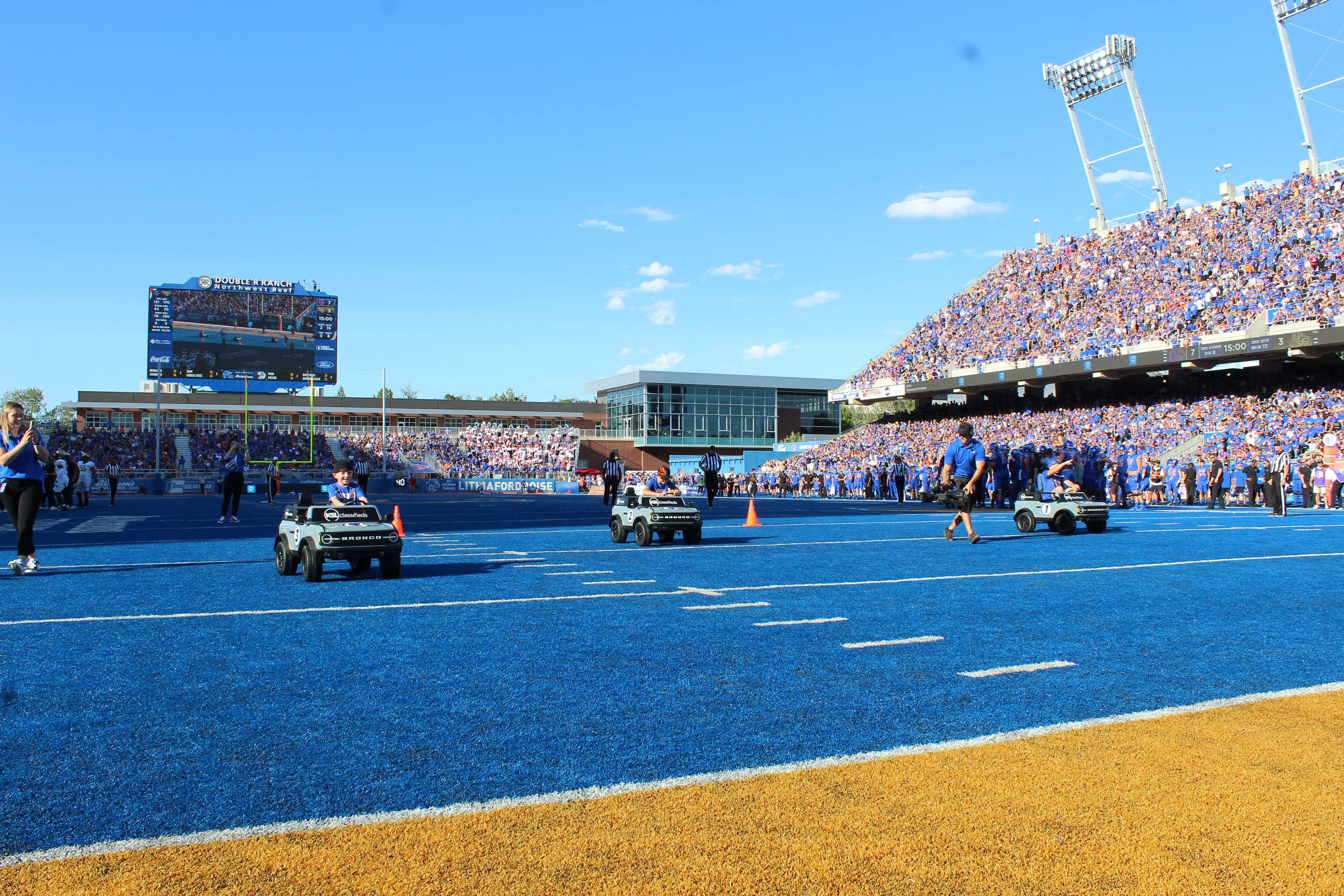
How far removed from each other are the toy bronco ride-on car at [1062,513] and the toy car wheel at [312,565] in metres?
12.4

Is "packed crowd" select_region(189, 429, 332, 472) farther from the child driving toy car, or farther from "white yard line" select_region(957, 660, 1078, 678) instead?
"white yard line" select_region(957, 660, 1078, 678)

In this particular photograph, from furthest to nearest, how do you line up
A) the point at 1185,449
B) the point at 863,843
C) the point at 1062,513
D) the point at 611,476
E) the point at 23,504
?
1. the point at 1185,449
2. the point at 611,476
3. the point at 1062,513
4. the point at 23,504
5. the point at 863,843

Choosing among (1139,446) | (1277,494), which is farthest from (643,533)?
(1139,446)

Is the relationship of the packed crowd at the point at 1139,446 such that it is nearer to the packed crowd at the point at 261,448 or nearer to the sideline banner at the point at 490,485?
the sideline banner at the point at 490,485

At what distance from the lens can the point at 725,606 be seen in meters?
9.01

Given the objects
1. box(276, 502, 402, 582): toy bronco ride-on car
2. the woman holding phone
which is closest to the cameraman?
box(276, 502, 402, 582): toy bronco ride-on car

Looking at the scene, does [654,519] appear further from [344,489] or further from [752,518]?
[752,518]

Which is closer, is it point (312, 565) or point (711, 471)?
point (312, 565)

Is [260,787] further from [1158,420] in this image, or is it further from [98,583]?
[1158,420]

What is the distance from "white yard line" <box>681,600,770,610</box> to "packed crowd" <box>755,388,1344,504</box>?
2244cm

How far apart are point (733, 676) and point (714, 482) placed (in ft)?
77.7


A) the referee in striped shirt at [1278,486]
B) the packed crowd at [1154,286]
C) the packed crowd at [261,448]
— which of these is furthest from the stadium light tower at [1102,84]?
the packed crowd at [261,448]

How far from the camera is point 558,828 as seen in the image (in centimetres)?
363

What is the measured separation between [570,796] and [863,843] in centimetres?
116
